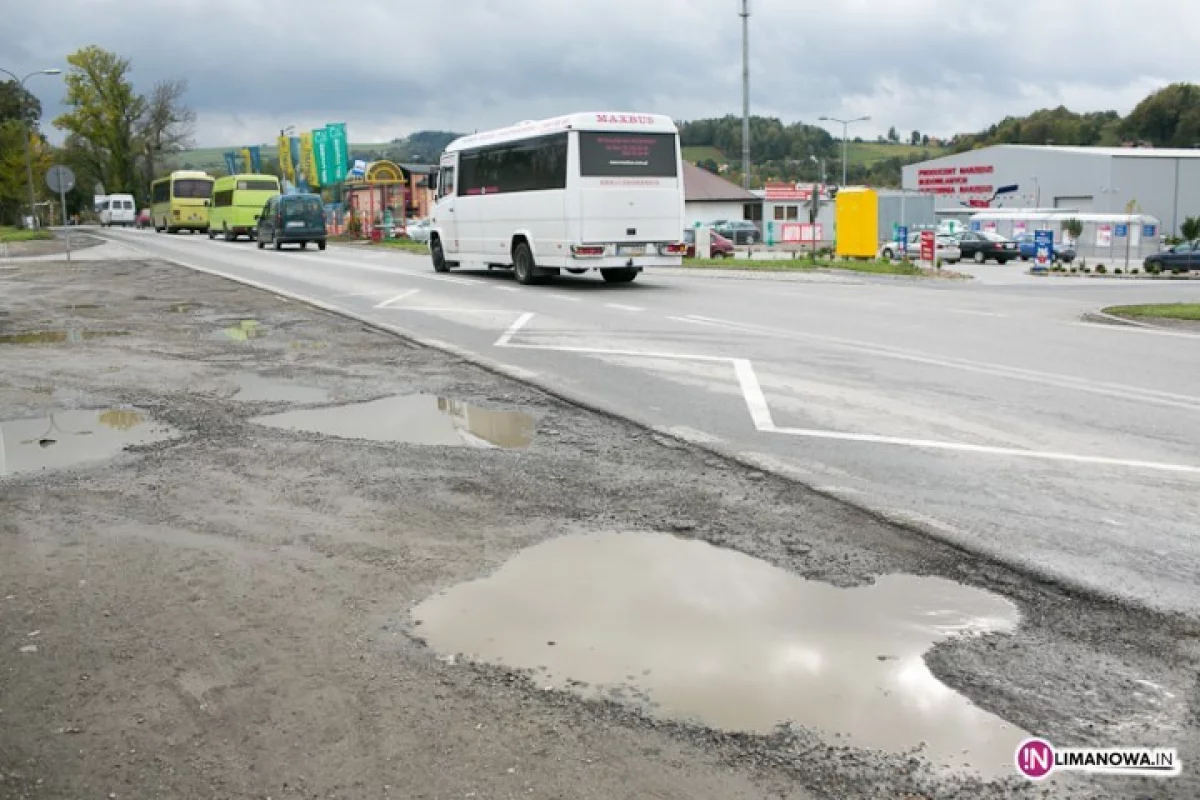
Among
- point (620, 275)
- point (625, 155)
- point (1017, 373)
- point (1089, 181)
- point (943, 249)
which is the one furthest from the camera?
point (1089, 181)

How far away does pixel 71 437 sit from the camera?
8.27 meters

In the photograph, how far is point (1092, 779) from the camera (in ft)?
10.7

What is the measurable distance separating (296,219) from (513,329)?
28.5 metres

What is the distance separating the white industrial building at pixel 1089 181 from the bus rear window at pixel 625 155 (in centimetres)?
6109

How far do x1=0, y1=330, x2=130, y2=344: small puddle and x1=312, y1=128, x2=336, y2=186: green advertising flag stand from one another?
143 feet

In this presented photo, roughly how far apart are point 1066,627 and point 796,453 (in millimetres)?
3092

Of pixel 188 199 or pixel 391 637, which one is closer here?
pixel 391 637

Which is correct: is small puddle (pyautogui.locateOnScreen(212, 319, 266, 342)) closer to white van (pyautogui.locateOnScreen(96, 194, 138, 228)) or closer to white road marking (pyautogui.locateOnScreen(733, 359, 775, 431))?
white road marking (pyautogui.locateOnScreen(733, 359, 775, 431))

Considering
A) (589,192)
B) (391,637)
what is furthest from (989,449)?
(589,192)

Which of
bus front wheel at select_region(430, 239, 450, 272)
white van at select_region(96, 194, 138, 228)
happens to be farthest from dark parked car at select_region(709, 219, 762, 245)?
white van at select_region(96, 194, 138, 228)

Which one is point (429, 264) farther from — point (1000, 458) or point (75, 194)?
point (75, 194)

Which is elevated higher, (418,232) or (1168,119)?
(1168,119)

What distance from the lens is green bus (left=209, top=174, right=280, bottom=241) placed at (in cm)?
5169

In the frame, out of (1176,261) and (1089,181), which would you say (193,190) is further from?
(1089,181)
